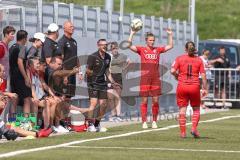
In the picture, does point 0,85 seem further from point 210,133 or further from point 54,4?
point 54,4

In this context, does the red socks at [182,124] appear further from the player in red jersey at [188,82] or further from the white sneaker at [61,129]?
the white sneaker at [61,129]

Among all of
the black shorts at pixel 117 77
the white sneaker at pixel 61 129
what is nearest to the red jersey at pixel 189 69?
the white sneaker at pixel 61 129

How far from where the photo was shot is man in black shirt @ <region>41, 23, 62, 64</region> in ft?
76.4

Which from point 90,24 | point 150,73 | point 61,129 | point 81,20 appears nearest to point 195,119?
point 61,129

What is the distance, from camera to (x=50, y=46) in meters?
23.3

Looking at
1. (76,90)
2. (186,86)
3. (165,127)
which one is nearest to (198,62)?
(186,86)

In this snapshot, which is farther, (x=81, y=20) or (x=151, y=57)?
(x=81, y=20)

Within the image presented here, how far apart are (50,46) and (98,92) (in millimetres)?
1689

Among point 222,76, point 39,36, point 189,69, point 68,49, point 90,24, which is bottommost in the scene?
point 222,76

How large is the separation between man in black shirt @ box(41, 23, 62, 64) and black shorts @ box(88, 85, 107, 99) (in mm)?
1271

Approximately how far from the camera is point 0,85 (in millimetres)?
20516

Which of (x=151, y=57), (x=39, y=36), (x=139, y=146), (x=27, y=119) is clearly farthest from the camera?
(x=151, y=57)

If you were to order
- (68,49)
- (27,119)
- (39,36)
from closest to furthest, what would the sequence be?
(27,119) < (39,36) < (68,49)

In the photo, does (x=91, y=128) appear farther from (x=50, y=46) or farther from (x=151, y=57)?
(x=151, y=57)
